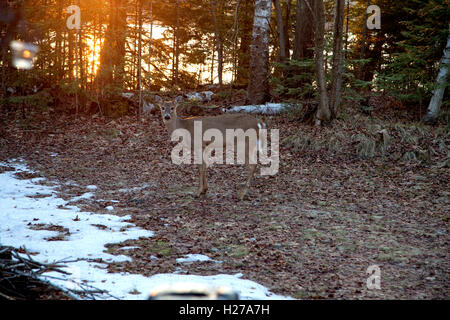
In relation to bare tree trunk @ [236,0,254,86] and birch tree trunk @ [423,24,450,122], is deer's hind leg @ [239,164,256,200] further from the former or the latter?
bare tree trunk @ [236,0,254,86]

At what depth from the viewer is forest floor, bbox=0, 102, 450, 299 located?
5430 millimetres

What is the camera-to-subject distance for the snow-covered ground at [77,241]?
4.51 metres

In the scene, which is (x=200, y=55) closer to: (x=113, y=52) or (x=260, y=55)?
(x=113, y=52)

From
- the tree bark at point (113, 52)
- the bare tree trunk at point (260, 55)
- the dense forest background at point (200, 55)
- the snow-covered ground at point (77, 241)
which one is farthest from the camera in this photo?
the tree bark at point (113, 52)

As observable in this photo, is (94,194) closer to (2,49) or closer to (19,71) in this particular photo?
(19,71)

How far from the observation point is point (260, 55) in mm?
15367

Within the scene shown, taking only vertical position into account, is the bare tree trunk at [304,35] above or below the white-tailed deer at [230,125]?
above

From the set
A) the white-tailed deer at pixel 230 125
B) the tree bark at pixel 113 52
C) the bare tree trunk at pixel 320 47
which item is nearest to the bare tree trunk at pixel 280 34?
the bare tree trunk at pixel 320 47

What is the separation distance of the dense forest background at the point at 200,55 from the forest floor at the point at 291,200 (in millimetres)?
1432

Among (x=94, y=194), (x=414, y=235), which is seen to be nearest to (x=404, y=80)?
(x=414, y=235)

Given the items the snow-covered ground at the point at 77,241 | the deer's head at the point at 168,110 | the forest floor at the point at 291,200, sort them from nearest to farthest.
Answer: the snow-covered ground at the point at 77,241
the forest floor at the point at 291,200
the deer's head at the point at 168,110

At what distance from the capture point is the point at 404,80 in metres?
15.1

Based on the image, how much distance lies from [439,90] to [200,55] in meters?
12.1

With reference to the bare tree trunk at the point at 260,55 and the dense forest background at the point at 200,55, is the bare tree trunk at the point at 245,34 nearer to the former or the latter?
the dense forest background at the point at 200,55
